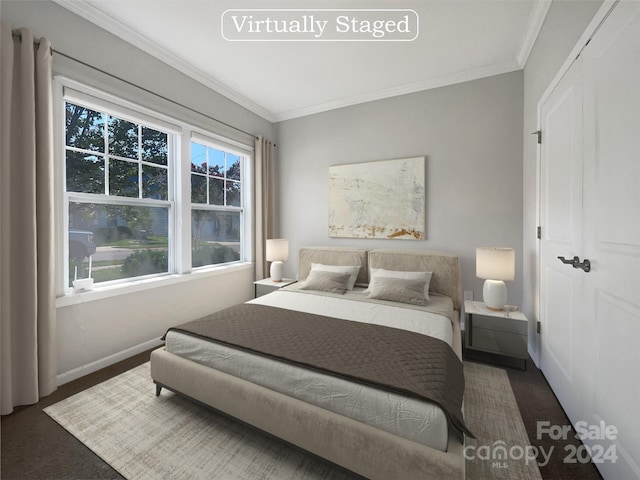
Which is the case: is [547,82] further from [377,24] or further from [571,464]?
[571,464]

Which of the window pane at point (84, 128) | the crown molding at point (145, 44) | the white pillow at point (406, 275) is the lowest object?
the white pillow at point (406, 275)

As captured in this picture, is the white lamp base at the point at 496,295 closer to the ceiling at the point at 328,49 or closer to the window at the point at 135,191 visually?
the ceiling at the point at 328,49

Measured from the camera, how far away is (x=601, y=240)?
1.35 metres

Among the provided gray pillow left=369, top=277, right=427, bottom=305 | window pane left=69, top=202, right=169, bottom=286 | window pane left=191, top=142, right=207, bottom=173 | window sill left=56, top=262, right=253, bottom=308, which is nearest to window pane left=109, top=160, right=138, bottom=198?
window pane left=69, top=202, right=169, bottom=286

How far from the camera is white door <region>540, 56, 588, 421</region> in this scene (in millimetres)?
1611

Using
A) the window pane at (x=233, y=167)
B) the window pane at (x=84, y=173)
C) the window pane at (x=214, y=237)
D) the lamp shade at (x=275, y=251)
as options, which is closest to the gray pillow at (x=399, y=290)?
the lamp shade at (x=275, y=251)

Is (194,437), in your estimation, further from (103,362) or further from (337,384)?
(103,362)

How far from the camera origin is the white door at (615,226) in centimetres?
111

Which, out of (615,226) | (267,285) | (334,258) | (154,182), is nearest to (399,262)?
(334,258)

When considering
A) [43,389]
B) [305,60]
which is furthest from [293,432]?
[305,60]

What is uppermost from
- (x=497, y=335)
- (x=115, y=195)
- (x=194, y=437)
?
(x=115, y=195)

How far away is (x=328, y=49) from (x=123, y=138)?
215 centimetres

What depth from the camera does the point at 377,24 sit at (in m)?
2.31

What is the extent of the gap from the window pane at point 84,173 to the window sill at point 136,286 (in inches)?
34.1
